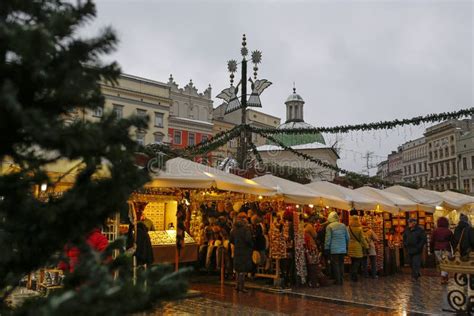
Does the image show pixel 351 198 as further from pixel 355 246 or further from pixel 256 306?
pixel 256 306

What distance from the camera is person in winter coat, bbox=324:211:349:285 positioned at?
12.7 m

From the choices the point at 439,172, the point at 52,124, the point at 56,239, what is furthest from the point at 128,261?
the point at 439,172

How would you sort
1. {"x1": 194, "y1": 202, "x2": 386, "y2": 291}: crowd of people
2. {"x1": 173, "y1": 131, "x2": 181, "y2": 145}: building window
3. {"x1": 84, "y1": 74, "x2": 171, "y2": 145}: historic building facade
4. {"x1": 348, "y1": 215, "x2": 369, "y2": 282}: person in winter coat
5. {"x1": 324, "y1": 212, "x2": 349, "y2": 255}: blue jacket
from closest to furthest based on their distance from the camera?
{"x1": 194, "y1": 202, "x2": 386, "y2": 291}: crowd of people → {"x1": 324, "y1": 212, "x2": 349, "y2": 255}: blue jacket → {"x1": 348, "y1": 215, "x2": 369, "y2": 282}: person in winter coat → {"x1": 84, "y1": 74, "x2": 171, "y2": 145}: historic building facade → {"x1": 173, "y1": 131, "x2": 181, "y2": 145}: building window

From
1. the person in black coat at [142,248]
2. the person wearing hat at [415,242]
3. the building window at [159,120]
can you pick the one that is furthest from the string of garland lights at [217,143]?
the building window at [159,120]

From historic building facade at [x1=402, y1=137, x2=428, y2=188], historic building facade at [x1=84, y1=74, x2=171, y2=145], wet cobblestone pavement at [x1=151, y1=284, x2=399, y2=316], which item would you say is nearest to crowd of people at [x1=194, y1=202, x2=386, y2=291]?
wet cobblestone pavement at [x1=151, y1=284, x2=399, y2=316]

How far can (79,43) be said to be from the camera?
7.88 feet

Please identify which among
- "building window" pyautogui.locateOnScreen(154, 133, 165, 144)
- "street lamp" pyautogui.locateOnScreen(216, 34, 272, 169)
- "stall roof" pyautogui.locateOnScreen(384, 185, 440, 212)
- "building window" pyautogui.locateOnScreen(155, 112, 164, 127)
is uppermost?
"building window" pyautogui.locateOnScreen(155, 112, 164, 127)

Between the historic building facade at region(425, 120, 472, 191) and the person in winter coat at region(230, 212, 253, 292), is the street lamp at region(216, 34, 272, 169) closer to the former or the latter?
the person in winter coat at region(230, 212, 253, 292)

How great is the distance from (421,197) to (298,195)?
25.3 feet

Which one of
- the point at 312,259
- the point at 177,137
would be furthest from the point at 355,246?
the point at 177,137

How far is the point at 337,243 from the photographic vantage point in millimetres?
12719

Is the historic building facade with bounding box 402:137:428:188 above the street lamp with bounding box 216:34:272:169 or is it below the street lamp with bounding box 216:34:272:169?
above

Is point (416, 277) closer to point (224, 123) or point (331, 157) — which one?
point (331, 157)

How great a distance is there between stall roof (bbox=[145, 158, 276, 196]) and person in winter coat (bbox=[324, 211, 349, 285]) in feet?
7.48
